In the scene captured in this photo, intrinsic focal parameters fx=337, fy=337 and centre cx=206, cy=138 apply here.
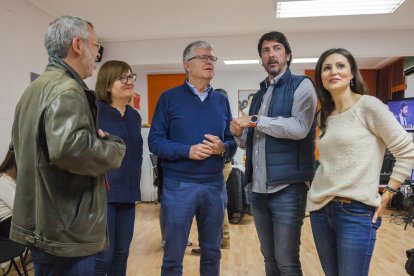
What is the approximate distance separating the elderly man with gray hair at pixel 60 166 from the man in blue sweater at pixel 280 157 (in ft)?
2.61

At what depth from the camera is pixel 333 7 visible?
3.94m

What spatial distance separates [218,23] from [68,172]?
3.92m

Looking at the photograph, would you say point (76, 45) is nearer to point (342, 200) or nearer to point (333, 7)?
point (342, 200)

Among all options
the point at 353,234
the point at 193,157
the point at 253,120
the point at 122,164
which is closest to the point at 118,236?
the point at 122,164

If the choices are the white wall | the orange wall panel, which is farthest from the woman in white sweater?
the orange wall panel

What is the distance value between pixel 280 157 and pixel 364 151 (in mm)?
416

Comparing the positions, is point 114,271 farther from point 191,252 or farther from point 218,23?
point 218,23

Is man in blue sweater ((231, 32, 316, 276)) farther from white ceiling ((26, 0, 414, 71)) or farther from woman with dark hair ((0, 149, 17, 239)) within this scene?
white ceiling ((26, 0, 414, 71))

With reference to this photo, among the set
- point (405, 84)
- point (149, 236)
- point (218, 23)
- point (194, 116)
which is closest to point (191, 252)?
point (149, 236)

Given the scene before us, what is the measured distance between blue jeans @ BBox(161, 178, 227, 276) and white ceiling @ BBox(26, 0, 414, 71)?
269cm

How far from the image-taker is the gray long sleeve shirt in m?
1.63

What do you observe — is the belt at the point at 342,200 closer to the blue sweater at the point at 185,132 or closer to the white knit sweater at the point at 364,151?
the white knit sweater at the point at 364,151

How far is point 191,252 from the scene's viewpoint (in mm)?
3568

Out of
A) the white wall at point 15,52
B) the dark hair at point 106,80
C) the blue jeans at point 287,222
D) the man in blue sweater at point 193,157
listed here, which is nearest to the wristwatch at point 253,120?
the man in blue sweater at point 193,157
